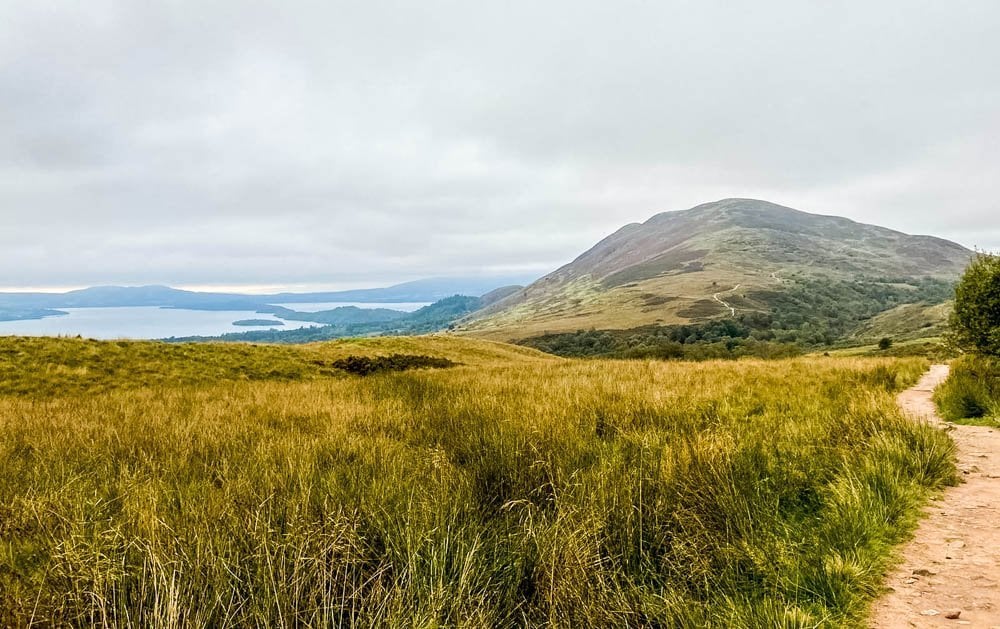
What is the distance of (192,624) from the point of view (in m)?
2.19

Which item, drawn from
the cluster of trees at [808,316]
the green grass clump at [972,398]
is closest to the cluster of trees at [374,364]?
the green grass clump at [972,398]

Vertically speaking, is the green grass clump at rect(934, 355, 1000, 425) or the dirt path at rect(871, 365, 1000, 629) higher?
the dirt path at rect(871, 365, 1000, 629)

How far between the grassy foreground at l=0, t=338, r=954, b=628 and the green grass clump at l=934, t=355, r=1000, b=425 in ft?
9.71

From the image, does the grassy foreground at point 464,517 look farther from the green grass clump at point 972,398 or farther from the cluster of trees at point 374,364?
the cluster of trees at point 374,364

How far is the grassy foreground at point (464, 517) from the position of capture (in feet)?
8.21

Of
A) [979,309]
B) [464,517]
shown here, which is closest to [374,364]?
[464,517]

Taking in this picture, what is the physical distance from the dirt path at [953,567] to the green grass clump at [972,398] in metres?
4.69

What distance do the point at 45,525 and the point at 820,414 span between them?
9.28 metres

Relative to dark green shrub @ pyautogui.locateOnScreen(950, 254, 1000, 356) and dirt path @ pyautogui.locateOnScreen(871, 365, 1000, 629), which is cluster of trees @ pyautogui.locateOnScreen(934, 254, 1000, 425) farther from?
dirt path @ pyautogui.locateOnScreen(871, 365, 1000, 629)

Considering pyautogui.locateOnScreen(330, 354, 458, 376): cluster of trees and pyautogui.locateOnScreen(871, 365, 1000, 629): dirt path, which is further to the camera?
A: pyautogui.locateOnScreen(330, 354, 458, 376): cluster of trees

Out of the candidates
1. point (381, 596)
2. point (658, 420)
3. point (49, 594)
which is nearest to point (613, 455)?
point (658, 420)

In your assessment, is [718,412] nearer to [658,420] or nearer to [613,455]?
[658,420]

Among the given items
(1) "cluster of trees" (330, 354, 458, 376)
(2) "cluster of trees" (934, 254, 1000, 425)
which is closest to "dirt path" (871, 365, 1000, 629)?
(2) "cluster of trees" (934, 254, 1000, 425)

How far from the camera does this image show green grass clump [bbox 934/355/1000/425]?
26.8ft
